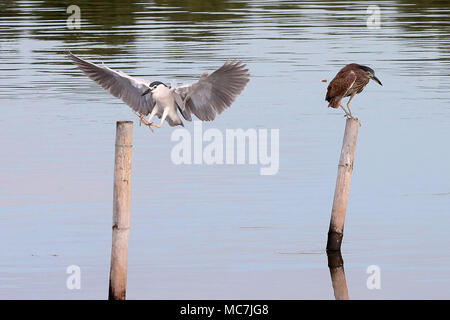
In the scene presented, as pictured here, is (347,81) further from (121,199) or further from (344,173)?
(121,199)

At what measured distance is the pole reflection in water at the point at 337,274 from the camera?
50.3 ft

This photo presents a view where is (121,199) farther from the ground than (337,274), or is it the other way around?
(121,199)

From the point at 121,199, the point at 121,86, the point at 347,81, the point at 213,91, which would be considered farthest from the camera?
the point at 347,81

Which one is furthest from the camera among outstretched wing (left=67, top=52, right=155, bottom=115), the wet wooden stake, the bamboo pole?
outstretched wing (left=67, top=52, right=155, bottom=115)

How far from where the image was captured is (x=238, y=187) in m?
20.5

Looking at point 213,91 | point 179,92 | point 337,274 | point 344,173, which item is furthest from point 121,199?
point 213,91

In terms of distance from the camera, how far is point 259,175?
70.6 ft

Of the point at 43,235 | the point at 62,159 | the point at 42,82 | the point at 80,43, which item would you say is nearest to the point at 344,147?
the point at 43,235

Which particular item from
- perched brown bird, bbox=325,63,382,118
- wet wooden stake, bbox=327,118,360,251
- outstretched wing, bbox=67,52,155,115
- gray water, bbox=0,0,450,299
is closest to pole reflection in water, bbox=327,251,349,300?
gray water, bbox=0,0,450,299

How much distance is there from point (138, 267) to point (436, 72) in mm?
19457

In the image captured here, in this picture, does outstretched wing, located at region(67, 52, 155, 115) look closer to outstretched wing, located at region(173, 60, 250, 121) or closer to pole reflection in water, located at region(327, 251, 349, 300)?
outstretched wing, located at region(173, 60, 250, 121)

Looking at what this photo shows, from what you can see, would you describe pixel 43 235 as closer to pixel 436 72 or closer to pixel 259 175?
pixel 259 175

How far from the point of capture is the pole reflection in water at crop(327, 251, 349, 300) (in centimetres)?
1532

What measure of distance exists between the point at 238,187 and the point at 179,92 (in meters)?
3.07
